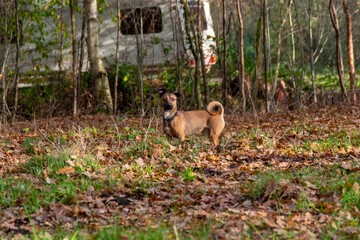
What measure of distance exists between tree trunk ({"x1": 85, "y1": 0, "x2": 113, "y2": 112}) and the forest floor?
543cm

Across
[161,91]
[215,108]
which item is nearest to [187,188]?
[215,108]

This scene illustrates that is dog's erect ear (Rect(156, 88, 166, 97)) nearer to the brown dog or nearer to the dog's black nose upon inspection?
the brown dog

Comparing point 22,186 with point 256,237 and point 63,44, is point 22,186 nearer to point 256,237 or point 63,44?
point 256,237

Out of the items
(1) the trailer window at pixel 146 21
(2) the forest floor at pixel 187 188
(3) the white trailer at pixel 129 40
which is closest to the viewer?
(2) the forest floor at pixel 187 188

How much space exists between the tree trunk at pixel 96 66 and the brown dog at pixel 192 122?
20.7ft

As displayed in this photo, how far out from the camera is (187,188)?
5352mm

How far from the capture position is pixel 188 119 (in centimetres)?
757

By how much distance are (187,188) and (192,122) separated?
239cm

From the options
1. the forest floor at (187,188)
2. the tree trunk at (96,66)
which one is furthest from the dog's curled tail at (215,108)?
the tree trunk at (96,66)

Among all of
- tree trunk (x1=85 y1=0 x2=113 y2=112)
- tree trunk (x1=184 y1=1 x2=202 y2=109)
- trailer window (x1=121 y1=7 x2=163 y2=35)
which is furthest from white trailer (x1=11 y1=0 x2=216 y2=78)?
tree trunk (x1=184 y1=1 x2=202 y2=109)

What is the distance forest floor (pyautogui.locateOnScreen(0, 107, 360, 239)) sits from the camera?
402 centimetres

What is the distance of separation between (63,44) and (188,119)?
858 cm

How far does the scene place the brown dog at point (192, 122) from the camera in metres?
7.48

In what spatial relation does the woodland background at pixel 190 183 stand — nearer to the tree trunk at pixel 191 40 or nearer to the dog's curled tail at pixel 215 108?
the dog's curled tail at pixel 215 108
